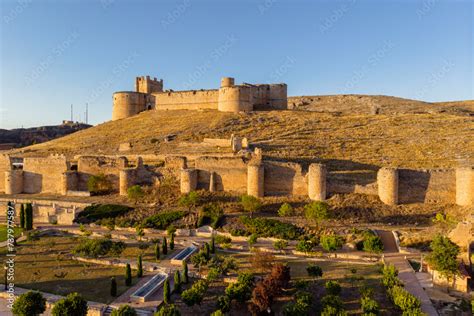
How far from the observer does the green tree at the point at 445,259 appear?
13.9 m

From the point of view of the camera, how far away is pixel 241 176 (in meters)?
24.0

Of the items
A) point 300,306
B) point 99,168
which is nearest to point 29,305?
point 300,306

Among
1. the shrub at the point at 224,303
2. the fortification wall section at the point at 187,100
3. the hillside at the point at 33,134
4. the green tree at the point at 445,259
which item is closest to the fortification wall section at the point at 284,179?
the green tree at the point at 445,259

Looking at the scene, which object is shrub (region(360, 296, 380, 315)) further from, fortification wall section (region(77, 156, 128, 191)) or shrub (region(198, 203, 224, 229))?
fortification wall section (region(77, 156, 128, 191))

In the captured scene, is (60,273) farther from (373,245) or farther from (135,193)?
(373,245)

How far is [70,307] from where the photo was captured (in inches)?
444

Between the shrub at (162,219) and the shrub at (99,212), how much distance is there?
2.32 metres

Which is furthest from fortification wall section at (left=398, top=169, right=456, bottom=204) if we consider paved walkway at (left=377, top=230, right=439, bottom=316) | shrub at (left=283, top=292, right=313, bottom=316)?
shrub at (left=283, top=292, right=313, bottom=316)

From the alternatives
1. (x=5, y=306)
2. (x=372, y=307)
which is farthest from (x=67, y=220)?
(x=372, y=307)

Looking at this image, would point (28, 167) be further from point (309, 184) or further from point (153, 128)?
point (309, 184)

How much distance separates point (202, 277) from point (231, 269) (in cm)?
118

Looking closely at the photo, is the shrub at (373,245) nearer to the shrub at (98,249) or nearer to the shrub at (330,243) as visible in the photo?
the shrub at (330,243)

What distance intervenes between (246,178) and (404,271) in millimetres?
11052

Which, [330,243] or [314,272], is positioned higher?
[330,243]
